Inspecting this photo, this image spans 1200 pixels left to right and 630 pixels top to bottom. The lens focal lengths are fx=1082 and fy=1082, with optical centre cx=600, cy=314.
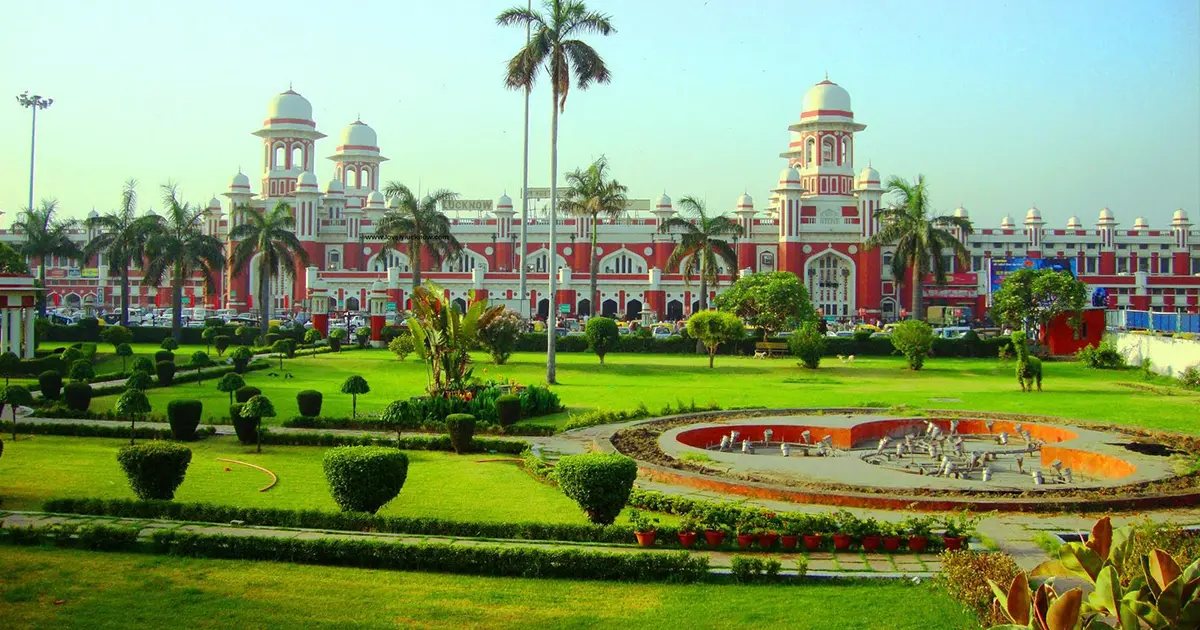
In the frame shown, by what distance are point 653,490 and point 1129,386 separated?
18460 millimetres

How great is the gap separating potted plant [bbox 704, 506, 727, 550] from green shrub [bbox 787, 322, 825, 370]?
2219 cm

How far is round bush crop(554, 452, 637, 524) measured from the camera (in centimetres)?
1032

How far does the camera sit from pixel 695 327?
33.3 meters

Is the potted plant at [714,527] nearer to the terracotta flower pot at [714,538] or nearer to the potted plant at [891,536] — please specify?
the terracotta flower pot at [714,538]

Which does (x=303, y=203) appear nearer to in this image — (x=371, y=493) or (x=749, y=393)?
(x=749, y=393)

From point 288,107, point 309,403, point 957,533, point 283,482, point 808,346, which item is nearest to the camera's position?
point 957,533

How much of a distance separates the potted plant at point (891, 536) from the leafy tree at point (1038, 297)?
2861cm

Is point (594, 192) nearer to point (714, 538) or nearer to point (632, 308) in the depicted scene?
point (632, 308)

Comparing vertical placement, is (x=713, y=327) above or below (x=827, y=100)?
below

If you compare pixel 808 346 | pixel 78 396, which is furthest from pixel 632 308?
pixel 78 396

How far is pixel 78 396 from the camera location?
19516 mm

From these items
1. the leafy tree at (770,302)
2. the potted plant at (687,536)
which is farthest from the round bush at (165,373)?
the leafy tree at (770,302)

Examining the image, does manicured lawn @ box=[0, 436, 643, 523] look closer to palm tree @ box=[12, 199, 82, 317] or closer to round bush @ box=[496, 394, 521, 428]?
round bush @ box=[496, 394, 521, 428]

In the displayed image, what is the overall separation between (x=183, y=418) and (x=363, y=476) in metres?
7.33
